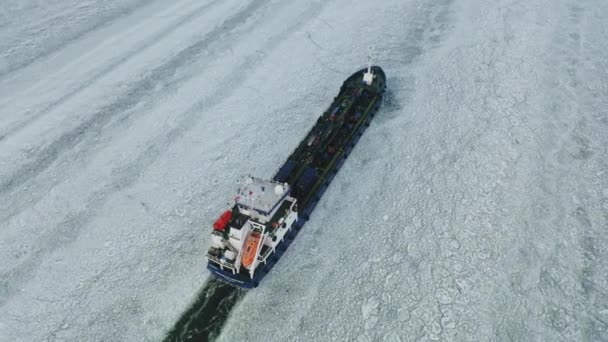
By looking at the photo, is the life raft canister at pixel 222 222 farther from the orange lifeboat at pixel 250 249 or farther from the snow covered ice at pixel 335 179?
the snow covered ice at pixel 335 179

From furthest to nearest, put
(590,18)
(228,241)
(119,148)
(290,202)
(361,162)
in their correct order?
(590,18) → (119,148) → (361,162) → (290,202) → (228,241)

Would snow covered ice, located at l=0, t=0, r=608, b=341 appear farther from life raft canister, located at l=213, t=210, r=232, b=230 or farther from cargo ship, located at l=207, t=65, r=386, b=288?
life raft canister, located at l=213, t=210, r=232, b=230

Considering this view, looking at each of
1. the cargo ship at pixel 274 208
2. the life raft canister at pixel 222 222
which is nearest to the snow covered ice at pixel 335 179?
the cargo ship at pixel 274 208

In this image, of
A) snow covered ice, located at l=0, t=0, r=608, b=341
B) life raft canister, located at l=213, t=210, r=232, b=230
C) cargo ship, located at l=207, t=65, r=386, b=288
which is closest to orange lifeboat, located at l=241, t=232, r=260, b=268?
cargo ship, located at l=207, t=65, r=386, b=288

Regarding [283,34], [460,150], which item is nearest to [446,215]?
[460,150]

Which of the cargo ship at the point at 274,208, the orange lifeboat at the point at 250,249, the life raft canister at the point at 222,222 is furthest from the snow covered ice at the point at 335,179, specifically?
the life raft canister at the point at 222,222

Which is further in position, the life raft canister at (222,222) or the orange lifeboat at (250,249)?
the life raft canister at (222,222)

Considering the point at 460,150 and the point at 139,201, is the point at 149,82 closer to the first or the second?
the point at 139,201

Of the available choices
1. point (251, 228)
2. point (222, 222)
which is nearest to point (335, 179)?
point (251, 228)

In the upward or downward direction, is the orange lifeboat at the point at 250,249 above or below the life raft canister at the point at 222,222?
below
